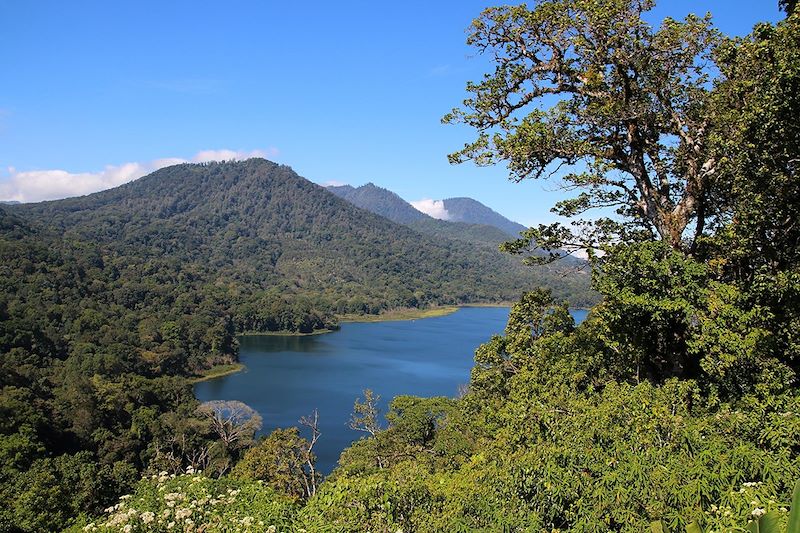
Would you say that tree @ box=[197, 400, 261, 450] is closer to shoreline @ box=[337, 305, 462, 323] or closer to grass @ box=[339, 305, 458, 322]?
shoreline @ box=[337, 305, 462, 323]

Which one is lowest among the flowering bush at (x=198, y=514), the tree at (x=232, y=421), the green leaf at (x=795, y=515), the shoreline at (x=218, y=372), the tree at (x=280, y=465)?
the shoreline at (x=218, y=372)

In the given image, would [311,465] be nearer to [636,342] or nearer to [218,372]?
[636,342]

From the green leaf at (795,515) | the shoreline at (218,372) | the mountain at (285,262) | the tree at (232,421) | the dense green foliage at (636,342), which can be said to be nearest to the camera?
the green leaf at (795,515)

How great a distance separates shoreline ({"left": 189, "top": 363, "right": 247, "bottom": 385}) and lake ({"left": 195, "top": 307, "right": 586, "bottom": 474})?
1056mm

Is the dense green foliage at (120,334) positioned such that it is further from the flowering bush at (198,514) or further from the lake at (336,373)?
the flowering bush at (198,514)

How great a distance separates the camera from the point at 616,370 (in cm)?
859

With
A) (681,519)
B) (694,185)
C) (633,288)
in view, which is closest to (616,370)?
(633,288)

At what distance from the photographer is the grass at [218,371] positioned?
190 ft

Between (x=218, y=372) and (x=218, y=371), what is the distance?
30 cm

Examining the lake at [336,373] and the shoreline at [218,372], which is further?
the shoreline at [218,372]

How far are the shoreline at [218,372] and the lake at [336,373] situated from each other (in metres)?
1.06

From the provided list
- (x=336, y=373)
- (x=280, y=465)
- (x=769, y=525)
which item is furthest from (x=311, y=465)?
(x=336, y=373)

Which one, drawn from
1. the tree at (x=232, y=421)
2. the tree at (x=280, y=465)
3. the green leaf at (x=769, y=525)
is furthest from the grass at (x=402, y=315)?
the green leaf at (x=769, y=525)

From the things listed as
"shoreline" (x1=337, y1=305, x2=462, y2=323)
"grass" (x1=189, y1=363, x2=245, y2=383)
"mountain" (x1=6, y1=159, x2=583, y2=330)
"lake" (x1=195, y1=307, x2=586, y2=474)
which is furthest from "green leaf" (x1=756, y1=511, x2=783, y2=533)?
"shoreline" (x1=337, y1=305, x2=462, y2=323)
